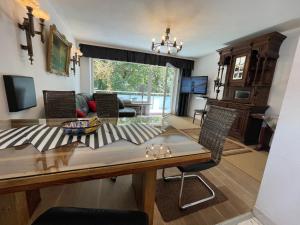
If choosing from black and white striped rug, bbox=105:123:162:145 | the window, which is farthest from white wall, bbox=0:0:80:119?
the window

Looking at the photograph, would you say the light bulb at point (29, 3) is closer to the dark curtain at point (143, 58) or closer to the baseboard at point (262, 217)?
the baseboard at point (262, 217)

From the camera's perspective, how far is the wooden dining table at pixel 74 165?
0.63m

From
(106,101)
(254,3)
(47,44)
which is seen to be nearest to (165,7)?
(254,3)

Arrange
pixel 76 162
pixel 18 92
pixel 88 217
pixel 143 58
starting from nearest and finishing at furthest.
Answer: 1. pixel 88 217
2. pixel 76 162
3. pixel 18 92
4. pixel 143 58

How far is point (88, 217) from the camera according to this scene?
63 cm

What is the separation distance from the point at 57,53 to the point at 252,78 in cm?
409

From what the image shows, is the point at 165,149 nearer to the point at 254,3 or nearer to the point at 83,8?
the point at 254,3

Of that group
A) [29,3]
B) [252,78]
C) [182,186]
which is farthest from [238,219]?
[252,78]

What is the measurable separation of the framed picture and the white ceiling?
53cm

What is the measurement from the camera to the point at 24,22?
1554mm

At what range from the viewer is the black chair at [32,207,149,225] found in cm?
61

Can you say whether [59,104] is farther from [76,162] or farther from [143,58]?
[143,58]

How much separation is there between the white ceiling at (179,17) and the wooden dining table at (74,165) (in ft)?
7.21

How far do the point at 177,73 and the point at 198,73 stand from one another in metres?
0.84
